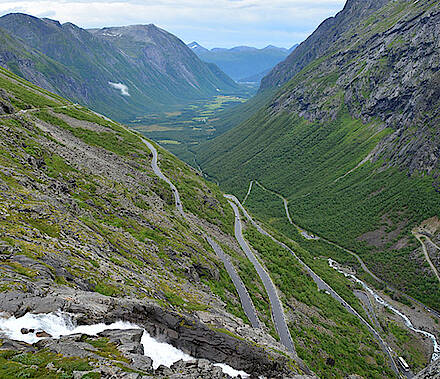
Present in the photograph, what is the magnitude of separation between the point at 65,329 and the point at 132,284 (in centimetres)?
1055

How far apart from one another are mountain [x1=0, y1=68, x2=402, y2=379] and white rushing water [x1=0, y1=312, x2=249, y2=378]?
0.08m

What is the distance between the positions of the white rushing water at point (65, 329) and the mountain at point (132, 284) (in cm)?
8

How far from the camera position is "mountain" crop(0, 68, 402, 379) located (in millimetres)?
18797

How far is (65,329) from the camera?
19266 mm

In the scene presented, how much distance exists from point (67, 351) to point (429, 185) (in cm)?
15884

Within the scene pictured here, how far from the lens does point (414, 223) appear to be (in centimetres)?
12781

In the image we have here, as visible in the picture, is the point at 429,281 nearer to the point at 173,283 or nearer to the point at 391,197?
the point at 391,197

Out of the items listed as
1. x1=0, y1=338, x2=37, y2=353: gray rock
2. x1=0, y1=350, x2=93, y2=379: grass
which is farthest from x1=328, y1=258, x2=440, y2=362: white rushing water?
x1=0, y1=338, x2=37, y2=353: gray rock

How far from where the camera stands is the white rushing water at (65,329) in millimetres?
17438

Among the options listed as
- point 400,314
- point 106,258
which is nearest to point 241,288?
point 106,258

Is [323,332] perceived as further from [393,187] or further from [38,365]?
[393,187]

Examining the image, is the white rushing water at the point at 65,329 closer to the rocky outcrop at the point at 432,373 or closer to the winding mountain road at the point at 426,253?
the rocky outcrop at the point at 432,373

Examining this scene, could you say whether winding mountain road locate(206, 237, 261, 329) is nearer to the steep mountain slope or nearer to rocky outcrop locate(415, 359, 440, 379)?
rocky outcrop locate(415, 359, 440, 379)

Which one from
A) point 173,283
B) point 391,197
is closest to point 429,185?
point 391,197
